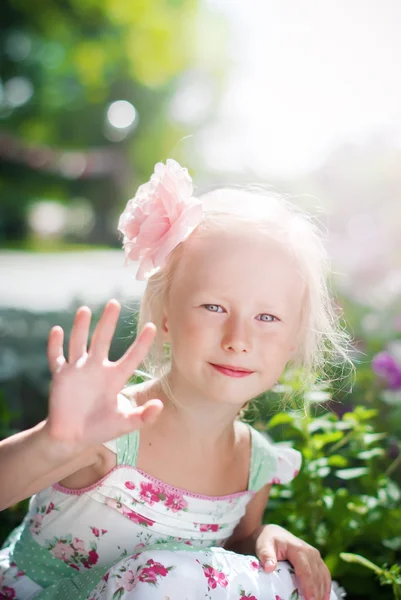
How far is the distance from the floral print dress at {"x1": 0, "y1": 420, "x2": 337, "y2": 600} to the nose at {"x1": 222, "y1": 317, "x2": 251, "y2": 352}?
0.28 meters

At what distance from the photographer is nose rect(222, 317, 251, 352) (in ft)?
4.08

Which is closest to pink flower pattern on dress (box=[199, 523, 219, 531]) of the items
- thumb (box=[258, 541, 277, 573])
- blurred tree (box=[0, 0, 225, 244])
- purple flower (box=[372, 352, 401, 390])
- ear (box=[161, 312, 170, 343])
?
thumb (box=[258, 541, 277, 573])

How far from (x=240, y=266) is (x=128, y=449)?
43cm

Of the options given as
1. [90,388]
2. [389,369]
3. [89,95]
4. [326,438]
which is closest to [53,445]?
[90,388]

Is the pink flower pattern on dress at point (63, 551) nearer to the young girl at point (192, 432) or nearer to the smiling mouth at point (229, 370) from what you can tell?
the young girl at point (192, 432)

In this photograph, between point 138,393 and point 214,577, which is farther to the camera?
point 138,393

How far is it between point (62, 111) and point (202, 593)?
51.7 feet

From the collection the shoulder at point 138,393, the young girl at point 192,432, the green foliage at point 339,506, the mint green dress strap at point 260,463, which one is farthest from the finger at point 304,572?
the shoulder at point 138,393

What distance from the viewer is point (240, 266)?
1.28m

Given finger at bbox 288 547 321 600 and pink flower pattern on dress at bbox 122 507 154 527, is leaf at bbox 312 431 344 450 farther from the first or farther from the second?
pink flower pattern on dress at bbox 122 507 154 527

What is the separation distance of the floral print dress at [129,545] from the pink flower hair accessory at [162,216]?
14.2 inches

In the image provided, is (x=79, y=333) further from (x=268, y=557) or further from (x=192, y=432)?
(x=268, y=557)

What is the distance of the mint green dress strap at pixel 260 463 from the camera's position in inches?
60.5

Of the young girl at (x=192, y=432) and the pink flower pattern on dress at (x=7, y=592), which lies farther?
the pink flower pattern on dress at (x=7, y=592)
